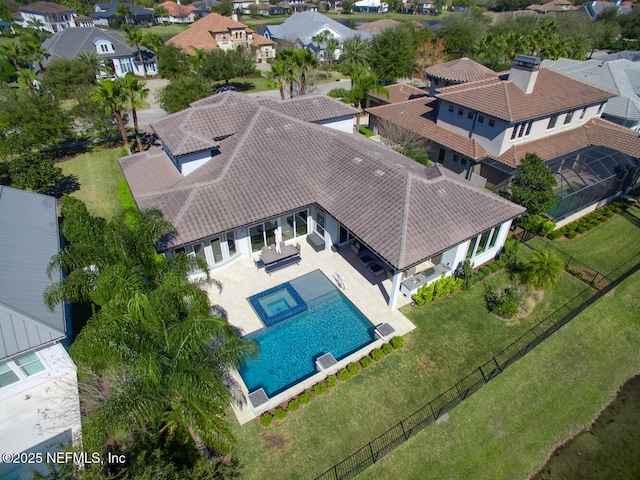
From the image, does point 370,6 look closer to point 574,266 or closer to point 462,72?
point 462,72

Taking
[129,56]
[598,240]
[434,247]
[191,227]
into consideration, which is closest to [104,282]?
[191,227]

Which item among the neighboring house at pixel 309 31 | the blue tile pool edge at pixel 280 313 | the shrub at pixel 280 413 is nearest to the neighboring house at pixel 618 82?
the blue tile pool edge at pixel 280 313

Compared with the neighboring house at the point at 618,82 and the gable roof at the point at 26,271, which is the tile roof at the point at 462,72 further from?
the gable roof at the point at 26,271

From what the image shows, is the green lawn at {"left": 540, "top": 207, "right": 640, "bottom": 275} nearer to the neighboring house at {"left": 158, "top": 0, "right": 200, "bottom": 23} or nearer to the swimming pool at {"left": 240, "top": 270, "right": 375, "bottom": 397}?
the swimming pool at {"left": 240, "top": 270, "right": 375, "bottom": 397}

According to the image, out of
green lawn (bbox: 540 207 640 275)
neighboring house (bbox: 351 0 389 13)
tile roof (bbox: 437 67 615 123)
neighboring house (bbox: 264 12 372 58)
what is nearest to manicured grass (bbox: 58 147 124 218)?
tile roof (bbox: 437 67 615 123)

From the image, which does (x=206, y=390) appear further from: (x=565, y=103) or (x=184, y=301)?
(x=565, y=103)

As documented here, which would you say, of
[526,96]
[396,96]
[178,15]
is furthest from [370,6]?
Answer: [526,96]
